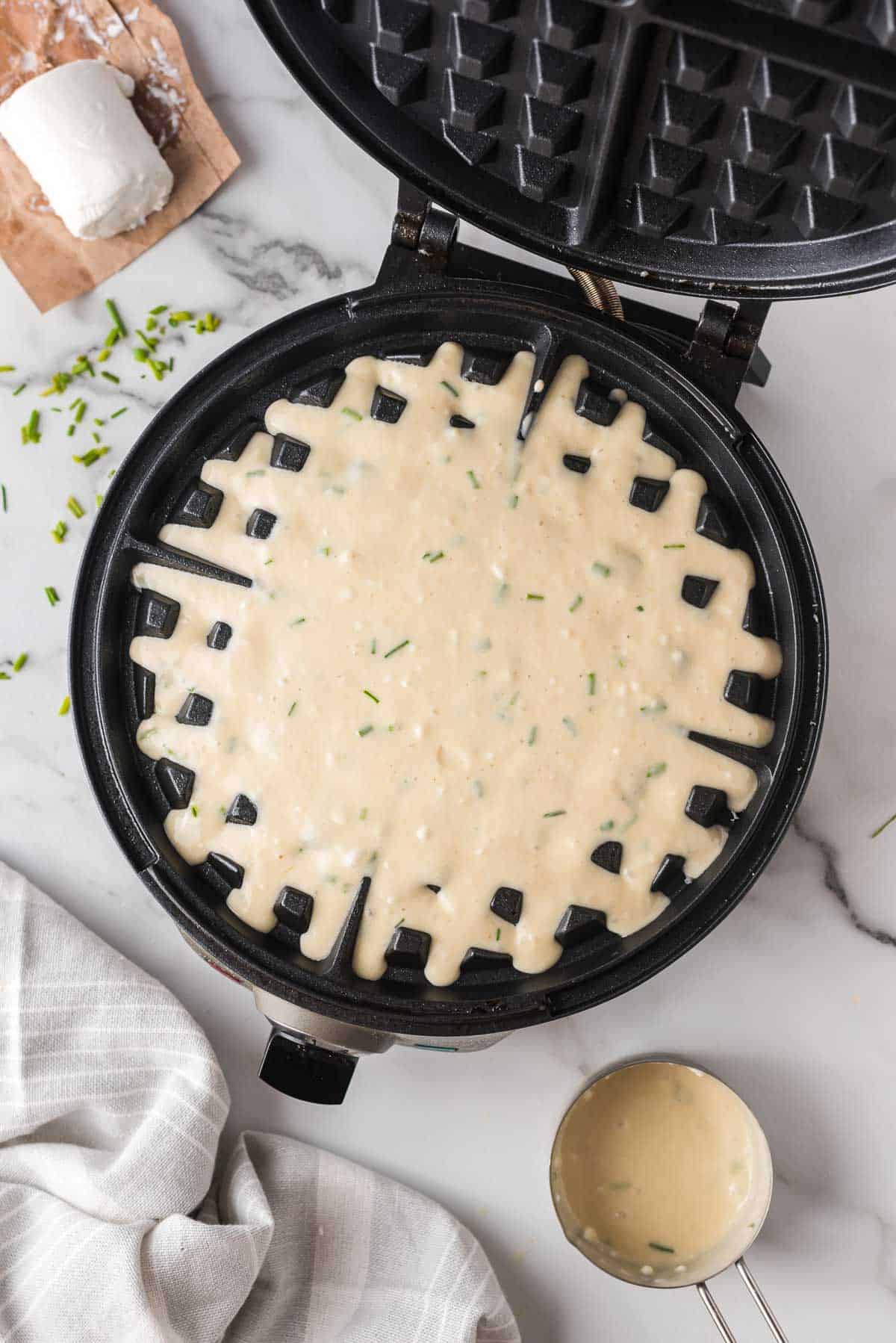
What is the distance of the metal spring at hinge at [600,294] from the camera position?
1529 mm

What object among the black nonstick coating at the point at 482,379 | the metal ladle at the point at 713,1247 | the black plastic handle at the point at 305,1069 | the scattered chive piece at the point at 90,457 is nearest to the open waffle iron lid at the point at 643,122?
the black nonstick coating at the point at 482,379

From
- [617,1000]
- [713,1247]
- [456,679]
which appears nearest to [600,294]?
[456,679]

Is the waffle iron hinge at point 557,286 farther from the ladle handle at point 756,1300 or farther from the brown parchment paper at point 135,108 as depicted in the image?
the ladle handle at point 756,1300

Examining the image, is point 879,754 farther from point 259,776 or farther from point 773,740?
point 259,776

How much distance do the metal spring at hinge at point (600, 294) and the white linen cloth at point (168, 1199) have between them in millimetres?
1279

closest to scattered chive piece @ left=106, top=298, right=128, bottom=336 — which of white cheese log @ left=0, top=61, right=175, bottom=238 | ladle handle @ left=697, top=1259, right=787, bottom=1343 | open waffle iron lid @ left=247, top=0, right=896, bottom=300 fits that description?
white cheese log @ left=0, top=61, right=175, bottom=238

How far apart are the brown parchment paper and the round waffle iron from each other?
0.52 metres

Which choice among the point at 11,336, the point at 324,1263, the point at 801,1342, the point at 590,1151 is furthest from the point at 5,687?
the point at 801,1342

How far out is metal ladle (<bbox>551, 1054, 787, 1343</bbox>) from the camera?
1.79m

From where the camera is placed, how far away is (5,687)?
198cm

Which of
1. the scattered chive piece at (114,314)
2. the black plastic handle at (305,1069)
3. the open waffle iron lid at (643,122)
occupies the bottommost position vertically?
the black plastic handle at (305,1069)

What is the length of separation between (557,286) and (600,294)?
8 cm

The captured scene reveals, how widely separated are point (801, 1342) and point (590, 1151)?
517 mm

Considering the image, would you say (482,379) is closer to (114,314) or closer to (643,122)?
(643,122)
